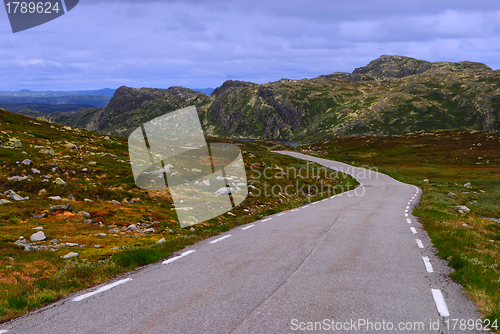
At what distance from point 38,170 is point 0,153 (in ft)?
12.3

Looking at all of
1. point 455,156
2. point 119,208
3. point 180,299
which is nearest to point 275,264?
point 180,299

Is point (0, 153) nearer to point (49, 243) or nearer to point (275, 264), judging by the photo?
point (49, 243)

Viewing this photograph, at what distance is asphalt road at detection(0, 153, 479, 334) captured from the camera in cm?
501

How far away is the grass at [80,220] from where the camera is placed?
707 cm

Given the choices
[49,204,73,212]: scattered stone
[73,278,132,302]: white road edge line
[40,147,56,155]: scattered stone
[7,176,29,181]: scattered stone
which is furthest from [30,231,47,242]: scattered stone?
[40,147,56,155]: scattered stone

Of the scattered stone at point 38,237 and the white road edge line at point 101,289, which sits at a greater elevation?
the white road edge line at point 101,289

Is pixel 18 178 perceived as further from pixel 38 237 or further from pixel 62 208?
pixel 38 237

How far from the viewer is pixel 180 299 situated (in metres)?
5.97

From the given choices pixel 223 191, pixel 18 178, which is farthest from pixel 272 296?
pixel 18 178

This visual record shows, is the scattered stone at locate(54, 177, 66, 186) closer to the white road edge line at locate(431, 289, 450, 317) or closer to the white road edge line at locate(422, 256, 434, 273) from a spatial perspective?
the white road edge line at locate(422, 256, 434, 273)

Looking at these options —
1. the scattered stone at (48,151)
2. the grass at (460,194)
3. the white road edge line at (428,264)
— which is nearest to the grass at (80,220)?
the scattered stone at (48,151)

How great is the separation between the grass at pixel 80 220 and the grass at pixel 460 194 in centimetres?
885

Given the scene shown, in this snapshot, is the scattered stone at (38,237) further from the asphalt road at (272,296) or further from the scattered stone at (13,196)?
the scattered stone at (13,196)

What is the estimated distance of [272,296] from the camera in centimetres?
607
